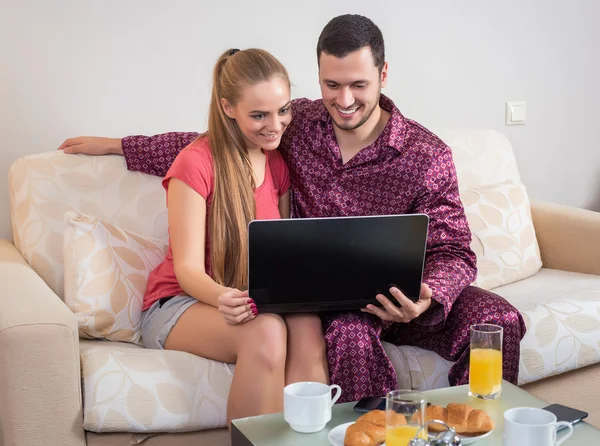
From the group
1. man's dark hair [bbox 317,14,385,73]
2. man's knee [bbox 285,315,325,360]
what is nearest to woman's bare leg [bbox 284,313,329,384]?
man's knee [bbox 285,315,325,360]

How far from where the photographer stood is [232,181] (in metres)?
1.92

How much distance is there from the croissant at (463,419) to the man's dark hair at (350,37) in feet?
2.99

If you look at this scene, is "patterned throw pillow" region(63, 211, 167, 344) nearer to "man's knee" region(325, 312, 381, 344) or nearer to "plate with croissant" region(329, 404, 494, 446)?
"man's knee" region(325, 312, 381, 344)

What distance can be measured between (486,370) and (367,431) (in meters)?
0.32

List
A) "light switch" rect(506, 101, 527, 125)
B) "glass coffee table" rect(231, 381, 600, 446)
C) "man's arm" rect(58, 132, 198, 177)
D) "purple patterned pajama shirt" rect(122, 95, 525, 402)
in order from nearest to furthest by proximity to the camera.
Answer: "glass coffee table" rect(231, 381, 600, 446) < "purple patterned pajama shirt" rect(122, 95, 525, 402) < "man's arm" rect(58, 132, 198, 177) < "light switch" rect(506, 101, 527, 125)

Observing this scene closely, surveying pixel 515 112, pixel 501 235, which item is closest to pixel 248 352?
pixel 501 235

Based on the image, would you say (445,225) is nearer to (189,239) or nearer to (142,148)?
(189,239)

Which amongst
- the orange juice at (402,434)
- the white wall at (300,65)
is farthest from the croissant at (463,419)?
the white wall at (300,65)

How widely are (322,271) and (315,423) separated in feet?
1.32

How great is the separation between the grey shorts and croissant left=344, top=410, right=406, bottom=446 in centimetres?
66

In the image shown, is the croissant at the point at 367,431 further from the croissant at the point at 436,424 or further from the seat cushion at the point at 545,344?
the seat cushion at the point at 545,344

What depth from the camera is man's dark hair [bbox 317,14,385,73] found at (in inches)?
76.6

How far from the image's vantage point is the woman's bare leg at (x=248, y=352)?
66.3 inches

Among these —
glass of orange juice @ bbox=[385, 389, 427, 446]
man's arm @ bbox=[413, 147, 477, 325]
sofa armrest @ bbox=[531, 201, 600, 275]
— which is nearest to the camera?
glass of orange juice @ bbox=[385, 389, 427, 446]
